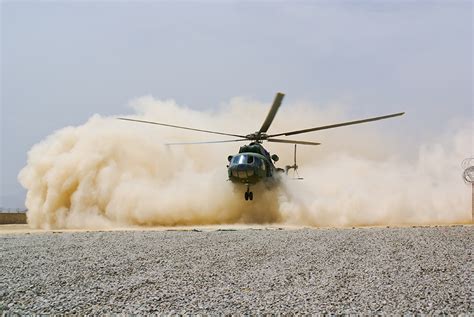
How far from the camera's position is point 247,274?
11.9 m

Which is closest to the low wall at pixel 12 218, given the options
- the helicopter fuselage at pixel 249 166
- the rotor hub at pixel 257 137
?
the rotor hub at pixel 257 137

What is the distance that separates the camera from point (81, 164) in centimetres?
3016

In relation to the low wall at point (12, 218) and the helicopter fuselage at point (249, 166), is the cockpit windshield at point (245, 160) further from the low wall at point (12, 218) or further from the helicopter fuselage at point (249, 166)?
the low wall at point (12, 218)

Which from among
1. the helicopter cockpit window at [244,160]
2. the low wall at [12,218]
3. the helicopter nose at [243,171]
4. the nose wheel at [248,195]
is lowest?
the low wall at [12,218]

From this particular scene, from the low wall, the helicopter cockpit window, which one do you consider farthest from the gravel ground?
the low wall

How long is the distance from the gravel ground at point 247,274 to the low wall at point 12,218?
29.7m

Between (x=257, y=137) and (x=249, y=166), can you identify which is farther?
(x=257, y=137)

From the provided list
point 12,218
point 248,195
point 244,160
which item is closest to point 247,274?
point 244,160

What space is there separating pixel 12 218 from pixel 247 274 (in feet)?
125

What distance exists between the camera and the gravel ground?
974 cm

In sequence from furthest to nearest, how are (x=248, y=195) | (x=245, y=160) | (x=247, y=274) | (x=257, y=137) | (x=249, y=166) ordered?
(x=257, y=137) → (x=248, y=195) → (x=245, y=160) → (x=249, y=166) → (x=247, y=274)

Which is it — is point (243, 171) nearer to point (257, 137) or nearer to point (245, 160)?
point (245, 160)

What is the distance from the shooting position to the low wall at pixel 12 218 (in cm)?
4466

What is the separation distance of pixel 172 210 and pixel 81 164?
245 inches
